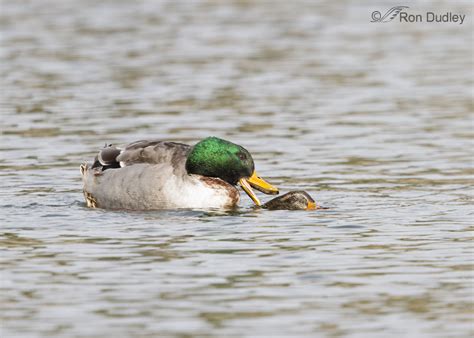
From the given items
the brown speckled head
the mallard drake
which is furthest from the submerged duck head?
the brown speckled head

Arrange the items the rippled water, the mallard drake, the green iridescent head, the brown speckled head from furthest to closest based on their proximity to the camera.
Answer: the green iridescent head, the mallard drake, the brown speckled head, the rippled water

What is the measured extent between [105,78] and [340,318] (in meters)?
17.9

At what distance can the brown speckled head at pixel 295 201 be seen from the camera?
50.9 feet

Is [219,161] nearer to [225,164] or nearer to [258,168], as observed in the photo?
[225,164]

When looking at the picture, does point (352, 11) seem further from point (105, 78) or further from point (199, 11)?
point (105, 78)

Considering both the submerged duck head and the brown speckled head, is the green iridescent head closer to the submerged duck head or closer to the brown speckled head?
the submerged duck head

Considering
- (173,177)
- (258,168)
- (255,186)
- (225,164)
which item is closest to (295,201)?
(255,186)

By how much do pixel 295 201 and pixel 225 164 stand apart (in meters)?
1.07

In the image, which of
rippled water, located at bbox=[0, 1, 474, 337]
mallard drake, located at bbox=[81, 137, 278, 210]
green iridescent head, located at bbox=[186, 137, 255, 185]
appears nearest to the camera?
rippled water, located at bbox=[0, 1, 474, 337]

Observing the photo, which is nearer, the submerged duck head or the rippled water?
the rippled water

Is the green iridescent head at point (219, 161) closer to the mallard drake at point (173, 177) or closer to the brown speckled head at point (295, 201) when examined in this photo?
the mallard drake at point (173, 177)

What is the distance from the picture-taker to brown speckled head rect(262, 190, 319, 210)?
15.5 m

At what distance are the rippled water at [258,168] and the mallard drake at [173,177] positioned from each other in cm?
32

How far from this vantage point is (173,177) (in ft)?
52.2
